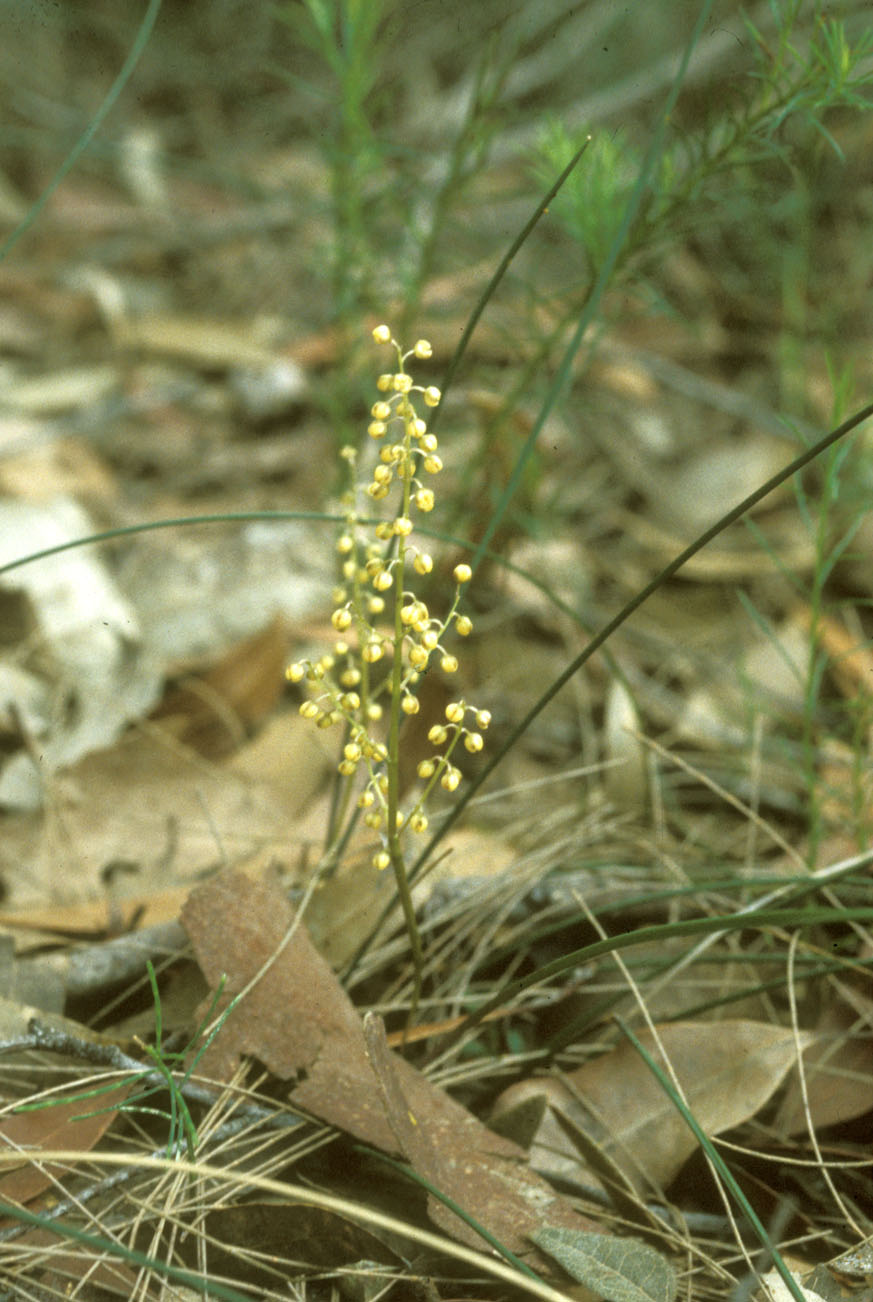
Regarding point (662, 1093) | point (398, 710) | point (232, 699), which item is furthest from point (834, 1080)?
point (232, 699)

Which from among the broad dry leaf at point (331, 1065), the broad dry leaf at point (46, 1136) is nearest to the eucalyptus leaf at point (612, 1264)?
the broad dry leaf at point (331, 1065)

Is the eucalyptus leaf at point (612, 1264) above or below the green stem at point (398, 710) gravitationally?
below

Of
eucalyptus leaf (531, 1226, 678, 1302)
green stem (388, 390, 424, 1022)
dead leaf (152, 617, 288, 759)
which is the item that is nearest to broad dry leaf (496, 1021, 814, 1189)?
eucalyptus leaf (531, 1226, 678, 1302)

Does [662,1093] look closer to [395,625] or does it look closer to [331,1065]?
[331,1065]

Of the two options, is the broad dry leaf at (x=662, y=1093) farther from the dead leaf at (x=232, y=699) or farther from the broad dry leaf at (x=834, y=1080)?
the dead leaf at (x=232, y=699)

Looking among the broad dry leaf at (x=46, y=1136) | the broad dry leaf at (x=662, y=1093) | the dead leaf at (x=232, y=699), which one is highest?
the dead leaf at (x=232, y=699)
